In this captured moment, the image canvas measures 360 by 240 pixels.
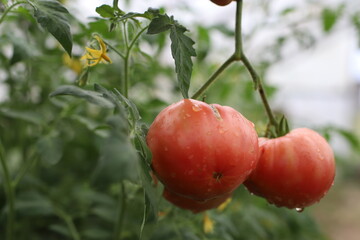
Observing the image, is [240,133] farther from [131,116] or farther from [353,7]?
[353,7]

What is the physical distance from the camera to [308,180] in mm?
557

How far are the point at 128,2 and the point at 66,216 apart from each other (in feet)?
2.54

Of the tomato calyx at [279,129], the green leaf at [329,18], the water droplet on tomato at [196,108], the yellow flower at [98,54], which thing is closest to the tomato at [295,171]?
the tomato calyx at [279,129]

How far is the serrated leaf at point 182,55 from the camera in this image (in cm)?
46

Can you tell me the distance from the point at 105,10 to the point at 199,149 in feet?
0.64

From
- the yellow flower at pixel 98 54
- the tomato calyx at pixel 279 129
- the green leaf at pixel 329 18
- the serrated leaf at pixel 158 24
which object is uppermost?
the serrated leaf at pixel 158 24

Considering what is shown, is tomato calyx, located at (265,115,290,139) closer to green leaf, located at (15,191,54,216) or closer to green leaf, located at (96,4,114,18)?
green leaf, located at (96,4,114,18)

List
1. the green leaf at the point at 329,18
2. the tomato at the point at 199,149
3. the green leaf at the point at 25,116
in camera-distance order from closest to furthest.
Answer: the tomato at the point at 199,149
the green leaf at the point at 25,116
the green leaf at the point at 329,18

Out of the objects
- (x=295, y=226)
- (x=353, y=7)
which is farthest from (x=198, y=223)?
(x=353, y=7)

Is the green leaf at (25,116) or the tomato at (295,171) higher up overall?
the tomato at (295,171)

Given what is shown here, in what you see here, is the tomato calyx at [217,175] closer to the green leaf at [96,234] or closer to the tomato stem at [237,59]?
the tomato stem at [237,59]

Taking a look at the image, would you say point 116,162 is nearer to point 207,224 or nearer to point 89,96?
point 89,96

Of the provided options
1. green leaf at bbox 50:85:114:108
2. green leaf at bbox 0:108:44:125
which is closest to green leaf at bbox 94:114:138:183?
green leaf at bbox 50:85:114:108

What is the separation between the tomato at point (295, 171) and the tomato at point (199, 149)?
9cm
